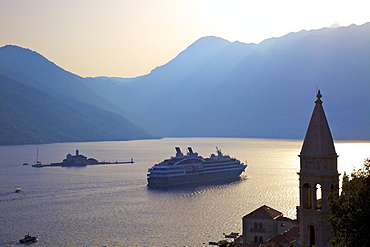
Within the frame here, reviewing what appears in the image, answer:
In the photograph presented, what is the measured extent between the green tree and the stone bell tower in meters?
2.23

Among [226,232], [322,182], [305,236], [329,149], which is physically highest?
[329,149]

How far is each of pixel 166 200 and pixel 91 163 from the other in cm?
8721

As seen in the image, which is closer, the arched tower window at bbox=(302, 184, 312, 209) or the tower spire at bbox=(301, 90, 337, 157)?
the tower spire at bbox=(301, 90, 337, 157)

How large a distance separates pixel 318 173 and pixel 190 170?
98.3m

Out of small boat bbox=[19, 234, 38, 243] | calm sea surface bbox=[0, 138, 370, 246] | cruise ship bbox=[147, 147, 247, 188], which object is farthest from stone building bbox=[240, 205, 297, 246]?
cruise ship bbox=[147, 147, 247, 188]

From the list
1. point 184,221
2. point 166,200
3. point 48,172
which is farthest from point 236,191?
point 48,172

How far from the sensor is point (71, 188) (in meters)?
109

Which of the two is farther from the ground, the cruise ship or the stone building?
the cruise ship

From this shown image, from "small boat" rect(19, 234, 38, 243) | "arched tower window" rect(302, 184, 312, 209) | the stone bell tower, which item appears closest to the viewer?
the stone bell tower

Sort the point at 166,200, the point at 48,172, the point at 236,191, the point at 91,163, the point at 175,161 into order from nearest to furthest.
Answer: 1. the point at 166,200
2. the point at 236,191
3. the point at 175,161
4. the point at 48,172
5. the point at 91,163

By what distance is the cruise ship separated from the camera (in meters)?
115

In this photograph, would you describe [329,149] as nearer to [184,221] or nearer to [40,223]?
[184,221]

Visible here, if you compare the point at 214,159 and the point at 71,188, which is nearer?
the point at 71,188

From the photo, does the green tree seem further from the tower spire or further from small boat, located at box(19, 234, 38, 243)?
small boat, located at box(19, 234, 38, 243)
